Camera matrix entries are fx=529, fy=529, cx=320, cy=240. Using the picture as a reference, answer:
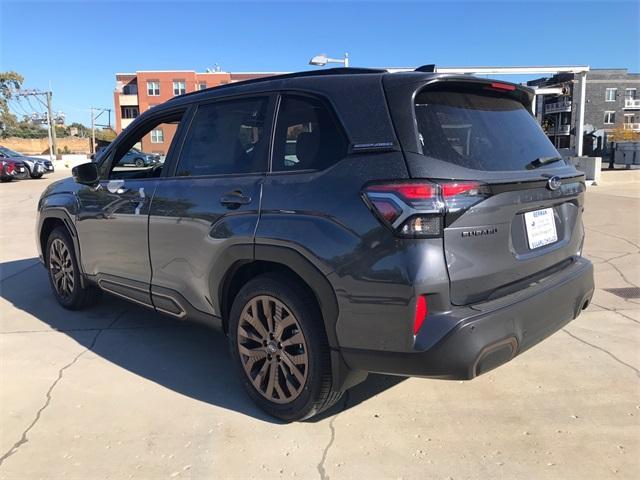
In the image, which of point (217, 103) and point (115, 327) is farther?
point (115, 327)

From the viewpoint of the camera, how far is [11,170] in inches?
976

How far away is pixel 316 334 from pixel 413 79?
140 centimetres

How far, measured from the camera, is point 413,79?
267cm

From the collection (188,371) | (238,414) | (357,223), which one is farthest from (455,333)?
(188,371)

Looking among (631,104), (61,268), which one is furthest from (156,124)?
(631,104)

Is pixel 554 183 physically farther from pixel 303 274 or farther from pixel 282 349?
pixel 282 349

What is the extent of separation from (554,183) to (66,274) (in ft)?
14.5

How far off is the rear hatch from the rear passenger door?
1.04m

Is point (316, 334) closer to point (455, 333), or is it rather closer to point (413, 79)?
point (455, 333)

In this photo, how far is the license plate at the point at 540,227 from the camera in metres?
2.80

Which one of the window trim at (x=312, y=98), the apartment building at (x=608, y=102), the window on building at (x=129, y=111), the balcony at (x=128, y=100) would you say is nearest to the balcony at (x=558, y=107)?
the apartment building at (x=608, y=102)

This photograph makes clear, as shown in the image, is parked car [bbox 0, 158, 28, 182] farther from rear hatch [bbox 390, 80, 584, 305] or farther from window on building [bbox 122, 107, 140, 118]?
window on building [bbox 122, 107, 140, 118]

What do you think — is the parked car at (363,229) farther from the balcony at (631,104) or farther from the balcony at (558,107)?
the balcony at (631,104)

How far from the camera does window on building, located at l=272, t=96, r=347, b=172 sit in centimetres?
279
